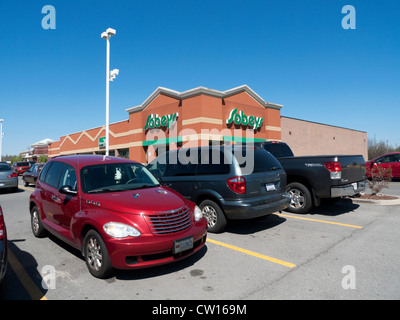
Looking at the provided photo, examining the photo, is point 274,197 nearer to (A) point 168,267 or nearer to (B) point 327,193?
(B) point 327,193

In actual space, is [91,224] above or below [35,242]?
above

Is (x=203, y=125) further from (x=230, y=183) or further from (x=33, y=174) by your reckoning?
(x=230, y=183)

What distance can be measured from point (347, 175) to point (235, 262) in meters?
4.61

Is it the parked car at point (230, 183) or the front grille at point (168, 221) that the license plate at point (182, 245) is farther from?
the parked car at point (230, 183)

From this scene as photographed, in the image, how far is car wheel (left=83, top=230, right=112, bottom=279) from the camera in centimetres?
350

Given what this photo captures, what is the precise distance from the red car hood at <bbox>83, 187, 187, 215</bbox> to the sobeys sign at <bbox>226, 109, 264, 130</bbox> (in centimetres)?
1957

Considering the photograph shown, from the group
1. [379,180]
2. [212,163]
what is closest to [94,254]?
[212,163]

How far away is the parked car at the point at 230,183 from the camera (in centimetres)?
538

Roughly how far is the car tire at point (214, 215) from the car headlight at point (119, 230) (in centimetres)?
249

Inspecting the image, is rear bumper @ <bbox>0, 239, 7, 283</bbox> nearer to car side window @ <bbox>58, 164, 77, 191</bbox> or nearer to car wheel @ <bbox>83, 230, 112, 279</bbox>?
car wheel @ <bbox>83, 230, 112, 279</bbox>

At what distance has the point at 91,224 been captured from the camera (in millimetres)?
3668

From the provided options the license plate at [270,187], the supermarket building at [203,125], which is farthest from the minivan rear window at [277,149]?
the supermarket building at [203,125]

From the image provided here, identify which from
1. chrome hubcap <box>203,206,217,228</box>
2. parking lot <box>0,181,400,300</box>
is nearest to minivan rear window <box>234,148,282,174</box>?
chrome hubcap <box>203,206,217,228</box>

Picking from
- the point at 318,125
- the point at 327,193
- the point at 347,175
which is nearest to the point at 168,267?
the point at 327,193
